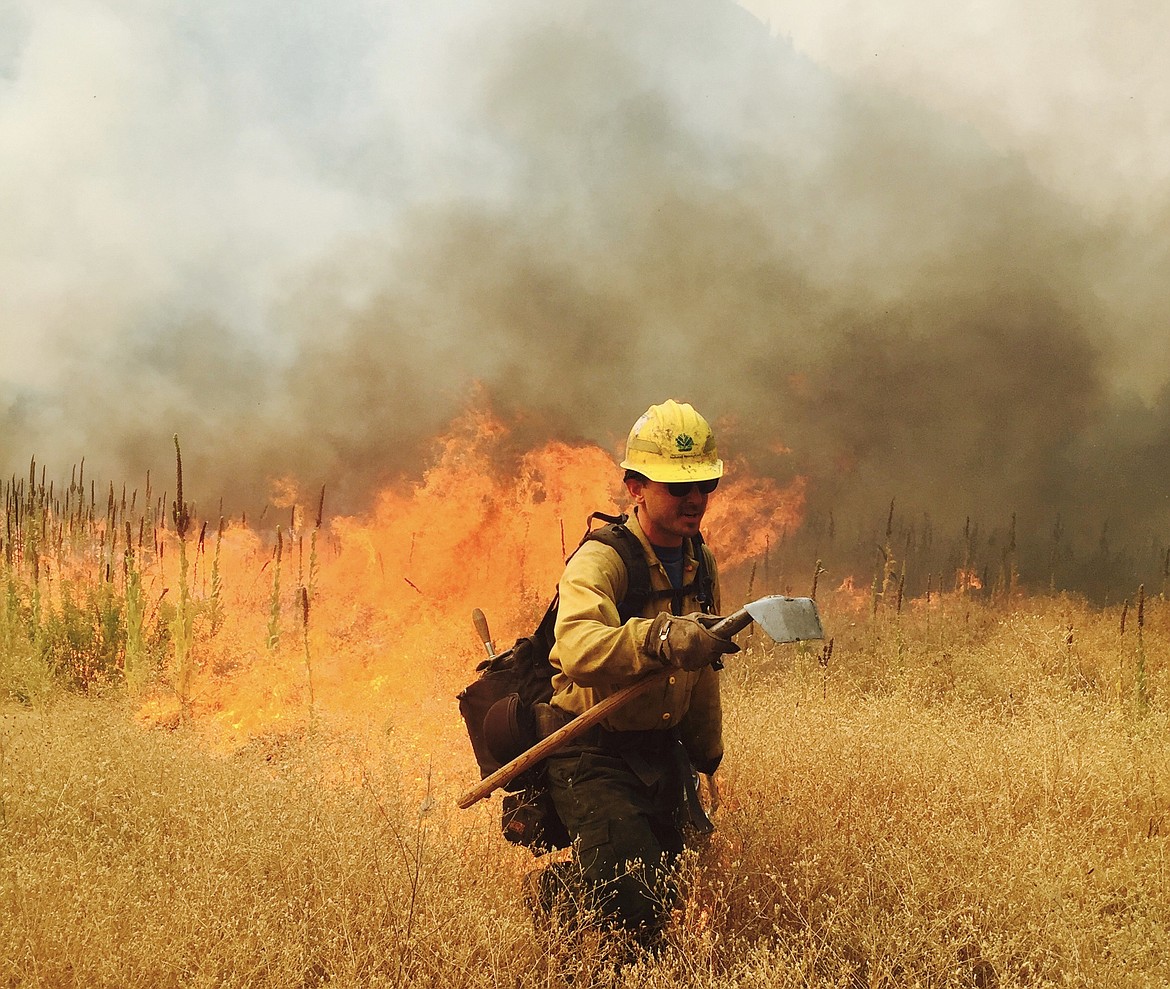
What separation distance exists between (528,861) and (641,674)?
1418 mm

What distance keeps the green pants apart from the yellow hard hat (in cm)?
103

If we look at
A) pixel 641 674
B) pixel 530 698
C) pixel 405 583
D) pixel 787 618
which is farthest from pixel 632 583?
pixel 405 583

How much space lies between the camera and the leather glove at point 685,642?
2670 millimetres

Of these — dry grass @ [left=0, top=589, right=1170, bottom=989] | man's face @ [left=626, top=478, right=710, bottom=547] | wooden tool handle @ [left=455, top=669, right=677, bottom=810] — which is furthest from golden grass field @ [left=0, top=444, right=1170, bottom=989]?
man's face @ [left=626, top=478, right=710, bottom=547]

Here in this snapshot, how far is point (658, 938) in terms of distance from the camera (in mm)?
3068

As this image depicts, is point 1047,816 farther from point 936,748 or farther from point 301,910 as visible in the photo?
point 301,910

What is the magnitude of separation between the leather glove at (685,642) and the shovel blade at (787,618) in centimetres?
15

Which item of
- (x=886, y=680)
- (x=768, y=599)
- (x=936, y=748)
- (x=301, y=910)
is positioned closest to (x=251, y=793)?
(x=301, y=910)

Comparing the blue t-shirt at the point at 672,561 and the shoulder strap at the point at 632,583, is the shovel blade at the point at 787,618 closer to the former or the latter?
the shoulder strap at the point at 632,583

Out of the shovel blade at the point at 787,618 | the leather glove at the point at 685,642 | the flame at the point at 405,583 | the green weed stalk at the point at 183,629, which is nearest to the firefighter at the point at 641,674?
the leather glove at the point at 685,642

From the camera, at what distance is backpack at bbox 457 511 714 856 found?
3.29 meters

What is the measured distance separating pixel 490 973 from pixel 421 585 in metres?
5.65

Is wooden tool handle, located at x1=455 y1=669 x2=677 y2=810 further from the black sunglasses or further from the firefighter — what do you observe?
the black sunglasses

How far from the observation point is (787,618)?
8.64ft
